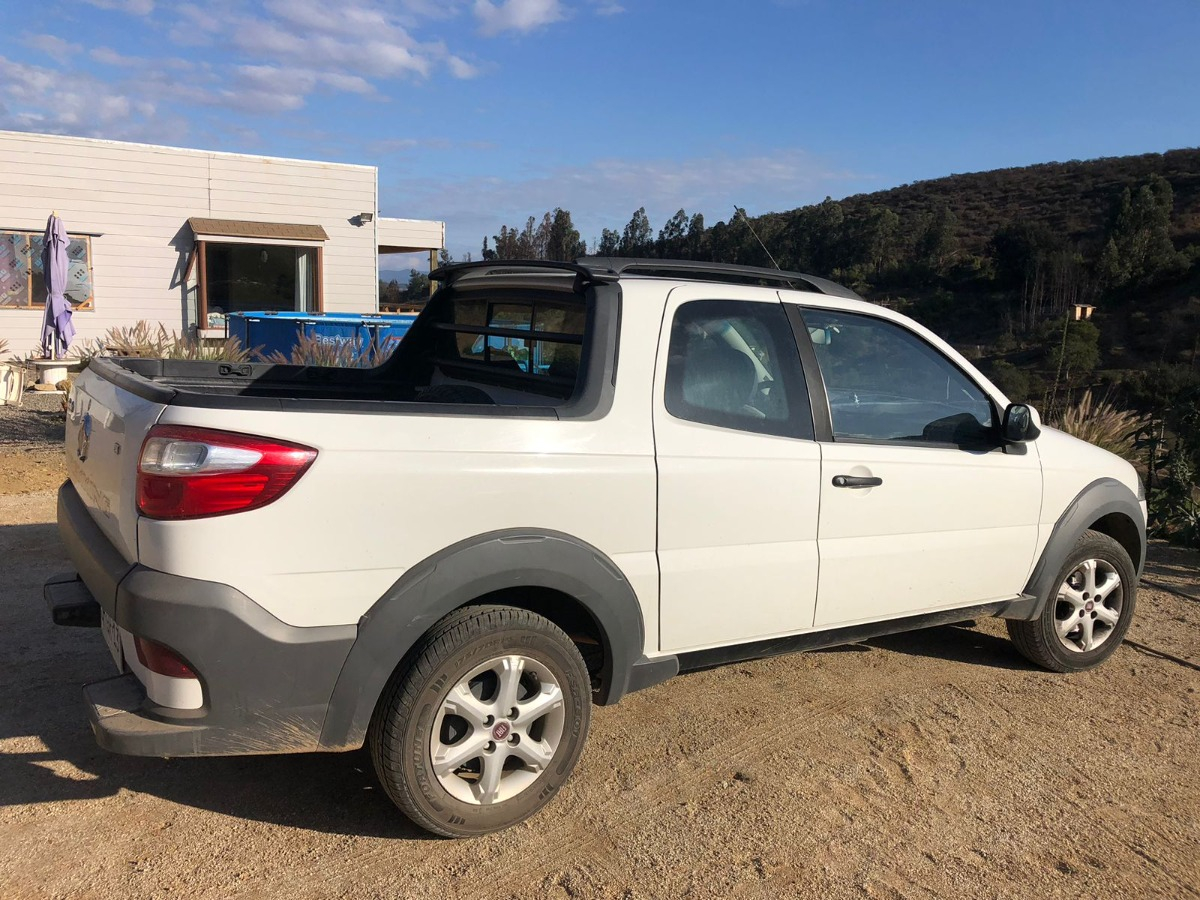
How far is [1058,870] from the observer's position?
3000 mm

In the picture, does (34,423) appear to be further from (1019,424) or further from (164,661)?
(1019,424)

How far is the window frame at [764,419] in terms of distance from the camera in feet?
11.1

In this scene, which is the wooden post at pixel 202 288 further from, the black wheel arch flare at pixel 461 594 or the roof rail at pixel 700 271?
→ the black wheel arch flare at pixel 461 594

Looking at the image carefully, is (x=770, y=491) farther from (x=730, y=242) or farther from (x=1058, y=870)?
(x=730, y=242)

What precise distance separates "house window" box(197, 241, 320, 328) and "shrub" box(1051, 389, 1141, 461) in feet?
45.9

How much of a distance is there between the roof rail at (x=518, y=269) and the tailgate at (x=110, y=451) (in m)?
1.50

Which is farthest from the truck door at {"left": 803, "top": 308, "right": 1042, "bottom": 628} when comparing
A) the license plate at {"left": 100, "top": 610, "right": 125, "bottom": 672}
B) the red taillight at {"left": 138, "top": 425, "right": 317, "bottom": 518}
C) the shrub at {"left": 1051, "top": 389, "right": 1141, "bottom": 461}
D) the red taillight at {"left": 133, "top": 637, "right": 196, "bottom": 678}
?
the shrub at {"left": 1051, "top": 389, "right": 1141, "bottom": 461}

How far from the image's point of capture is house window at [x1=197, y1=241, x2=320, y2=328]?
17.9 metres

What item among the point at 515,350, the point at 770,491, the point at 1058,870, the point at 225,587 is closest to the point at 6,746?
the point at 225,587

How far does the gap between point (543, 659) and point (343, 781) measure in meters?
0.95

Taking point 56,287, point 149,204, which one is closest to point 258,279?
point 149,204

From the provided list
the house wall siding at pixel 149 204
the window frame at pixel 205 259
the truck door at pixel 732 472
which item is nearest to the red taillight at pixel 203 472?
the truck door at pixel 732 472

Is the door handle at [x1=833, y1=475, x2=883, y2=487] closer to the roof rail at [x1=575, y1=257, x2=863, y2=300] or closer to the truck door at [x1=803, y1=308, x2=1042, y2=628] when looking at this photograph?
the truck door at [x1=803, y1=308, x2=1042, y2=628]

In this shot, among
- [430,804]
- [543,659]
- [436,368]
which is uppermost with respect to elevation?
[436,368]
